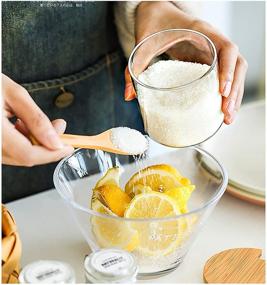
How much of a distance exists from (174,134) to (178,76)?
68 mm

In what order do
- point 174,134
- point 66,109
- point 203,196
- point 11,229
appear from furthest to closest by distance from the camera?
point 66,109 < point 203,196 < point 174,134 < point 11,229

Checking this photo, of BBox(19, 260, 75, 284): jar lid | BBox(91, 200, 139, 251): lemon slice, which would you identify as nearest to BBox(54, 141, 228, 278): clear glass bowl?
BBox(91, 200, 139, 251): lemon slice

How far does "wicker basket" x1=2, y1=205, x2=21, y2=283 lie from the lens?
25.5 inches

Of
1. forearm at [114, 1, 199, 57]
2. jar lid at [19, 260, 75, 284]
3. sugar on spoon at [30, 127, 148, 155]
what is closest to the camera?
jar lid at [19, 260, 75, 284]

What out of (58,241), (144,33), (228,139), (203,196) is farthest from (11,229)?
(228,139)

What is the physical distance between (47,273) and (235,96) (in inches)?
13.0

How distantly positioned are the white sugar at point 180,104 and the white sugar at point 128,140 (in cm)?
2

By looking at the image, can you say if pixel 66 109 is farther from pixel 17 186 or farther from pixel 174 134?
pixel 174 134

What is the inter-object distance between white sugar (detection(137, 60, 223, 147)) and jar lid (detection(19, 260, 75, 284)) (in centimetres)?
21

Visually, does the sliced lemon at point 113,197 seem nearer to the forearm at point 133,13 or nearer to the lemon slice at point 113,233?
the lemon slice at point 113,233

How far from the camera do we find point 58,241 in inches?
33.3

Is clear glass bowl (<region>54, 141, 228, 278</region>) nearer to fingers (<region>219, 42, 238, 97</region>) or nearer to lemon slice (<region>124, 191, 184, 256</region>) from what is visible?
lemon slice (<region>124, 191, 184, 256</region>)

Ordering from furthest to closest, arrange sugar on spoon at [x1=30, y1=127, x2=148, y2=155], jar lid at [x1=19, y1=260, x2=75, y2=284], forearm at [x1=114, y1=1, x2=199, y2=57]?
forearm at [x1=114, y1=1, x2=199, y2=57] < sugar on spoon at [x1=30, y1=127, x2=148, y2=155] < jar lid at [x1=19, y1=260, x2=75, y2=284]

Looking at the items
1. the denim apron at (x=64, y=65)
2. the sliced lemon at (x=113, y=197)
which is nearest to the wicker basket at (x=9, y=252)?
the sliced lemon at (x=113, y=197)
